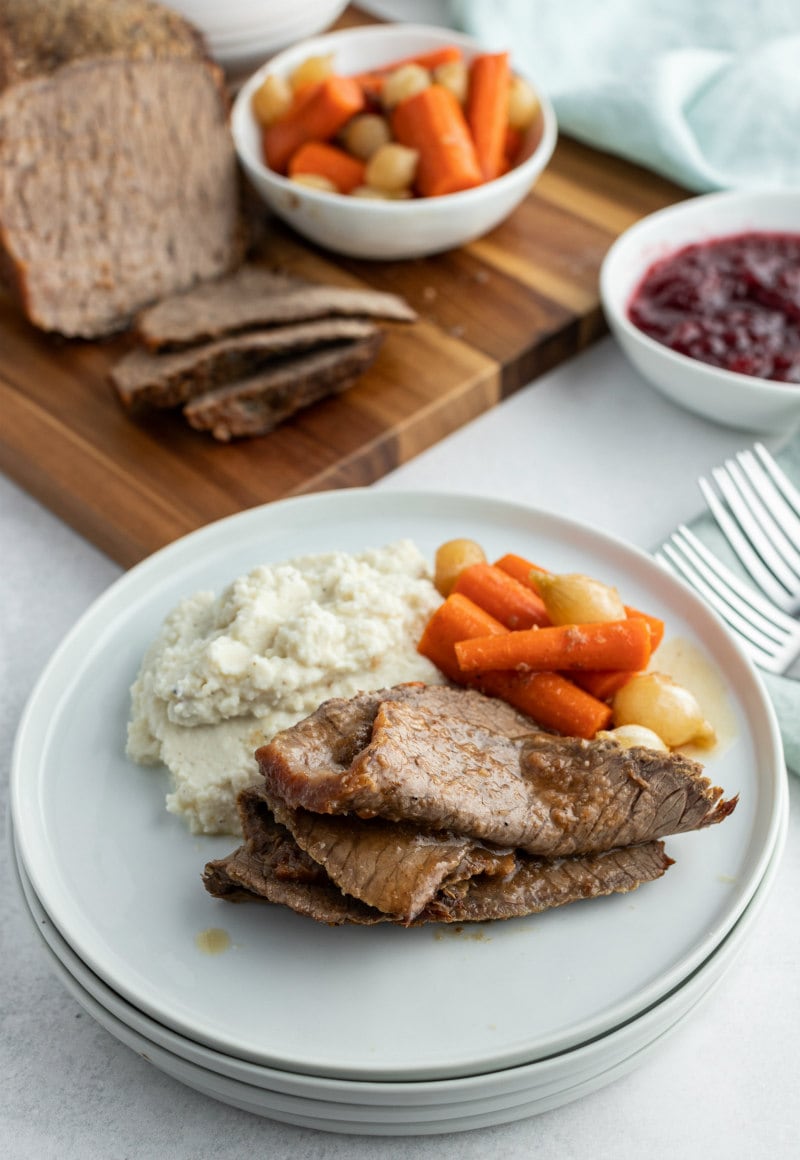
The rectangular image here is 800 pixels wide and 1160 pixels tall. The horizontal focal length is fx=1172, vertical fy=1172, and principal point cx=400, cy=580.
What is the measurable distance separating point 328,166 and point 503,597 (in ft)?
7.72

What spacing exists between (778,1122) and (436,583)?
5.11 feet

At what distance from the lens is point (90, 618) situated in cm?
321

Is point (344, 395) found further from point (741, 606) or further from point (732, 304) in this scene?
point (741, 606)

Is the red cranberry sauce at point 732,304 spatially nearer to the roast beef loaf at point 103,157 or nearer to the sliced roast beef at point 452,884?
the roast beef loaf at point 103,157

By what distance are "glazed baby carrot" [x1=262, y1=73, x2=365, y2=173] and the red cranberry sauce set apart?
4.48 feet

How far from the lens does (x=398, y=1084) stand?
2234mm

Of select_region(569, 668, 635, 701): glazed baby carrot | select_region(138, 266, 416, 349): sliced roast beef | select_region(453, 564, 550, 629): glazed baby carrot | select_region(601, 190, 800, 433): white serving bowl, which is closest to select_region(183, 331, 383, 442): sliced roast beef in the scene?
select_region(138, 266, 416, 349): sliced roast beef

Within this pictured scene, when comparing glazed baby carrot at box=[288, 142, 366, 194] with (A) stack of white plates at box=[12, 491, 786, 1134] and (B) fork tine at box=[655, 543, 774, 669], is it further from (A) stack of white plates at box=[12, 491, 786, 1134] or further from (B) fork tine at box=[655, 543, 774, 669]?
(A) stack of white plates at box=[12, 491, 786, 1134]

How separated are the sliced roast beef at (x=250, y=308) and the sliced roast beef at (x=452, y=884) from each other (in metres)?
2.08

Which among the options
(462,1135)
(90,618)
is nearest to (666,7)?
(90,618)

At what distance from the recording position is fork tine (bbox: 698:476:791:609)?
11.2ft

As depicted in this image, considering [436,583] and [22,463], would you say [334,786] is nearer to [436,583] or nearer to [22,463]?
[436,583]

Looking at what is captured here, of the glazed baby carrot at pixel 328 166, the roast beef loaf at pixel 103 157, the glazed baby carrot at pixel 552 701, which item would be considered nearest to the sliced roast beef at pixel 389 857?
the glazed baby carrot at pixel 552 701

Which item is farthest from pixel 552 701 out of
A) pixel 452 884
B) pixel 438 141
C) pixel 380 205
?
pixel 438 141
